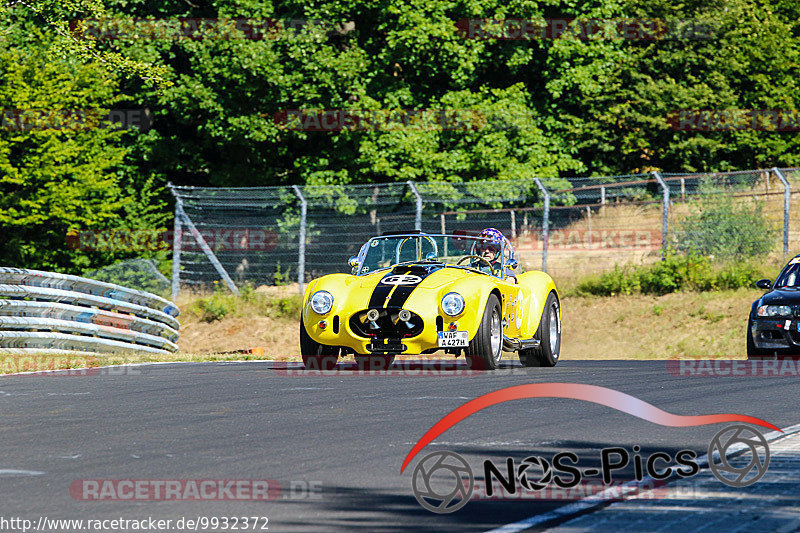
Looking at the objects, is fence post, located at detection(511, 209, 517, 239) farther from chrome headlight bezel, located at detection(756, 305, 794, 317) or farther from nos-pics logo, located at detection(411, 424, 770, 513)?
nos-pics logo, located at detection(411, 424, 770, 513)

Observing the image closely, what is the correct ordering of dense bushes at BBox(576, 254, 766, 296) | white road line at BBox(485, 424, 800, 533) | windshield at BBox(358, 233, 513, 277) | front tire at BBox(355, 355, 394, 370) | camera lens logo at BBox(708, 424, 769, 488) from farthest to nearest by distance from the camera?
dense bushes at BBox(576, 254, 766, 296), front tire at BBox(355, 355, 394, 370), windshield at BBox(358, 233, 513, 277), camera lens logo at BBox(708, 424, 769, 488), white road line at BBox(485, 424, 800, 533)

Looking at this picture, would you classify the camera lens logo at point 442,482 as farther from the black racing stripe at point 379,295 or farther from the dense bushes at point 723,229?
the dense bushes at point 723,229

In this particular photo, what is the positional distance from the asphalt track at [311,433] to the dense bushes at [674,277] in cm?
1348

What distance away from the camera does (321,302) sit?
41.9 feet

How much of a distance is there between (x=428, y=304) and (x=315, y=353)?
5.24 feet

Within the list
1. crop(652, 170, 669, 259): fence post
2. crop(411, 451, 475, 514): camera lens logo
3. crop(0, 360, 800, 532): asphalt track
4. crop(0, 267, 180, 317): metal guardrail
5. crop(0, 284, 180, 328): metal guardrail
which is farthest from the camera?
crop(652, 170, 669, 259): fence post

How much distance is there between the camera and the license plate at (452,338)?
12.3m

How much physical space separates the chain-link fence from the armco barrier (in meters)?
7.86

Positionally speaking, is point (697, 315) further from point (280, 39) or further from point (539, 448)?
point (539, 448)

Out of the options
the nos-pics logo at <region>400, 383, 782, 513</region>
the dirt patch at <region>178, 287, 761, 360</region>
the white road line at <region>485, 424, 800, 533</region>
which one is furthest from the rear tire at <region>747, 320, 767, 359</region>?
the white road line at <region>485, 424, 800, 533</region>

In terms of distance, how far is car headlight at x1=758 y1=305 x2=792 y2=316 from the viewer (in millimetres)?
16188

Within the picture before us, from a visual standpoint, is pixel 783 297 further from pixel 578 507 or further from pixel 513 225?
pixel 513 225

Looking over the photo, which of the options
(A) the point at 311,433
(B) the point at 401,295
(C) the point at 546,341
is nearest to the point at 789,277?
(C) the point at 546,341

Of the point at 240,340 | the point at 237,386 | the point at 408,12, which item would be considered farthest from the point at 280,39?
the point at 237,386
